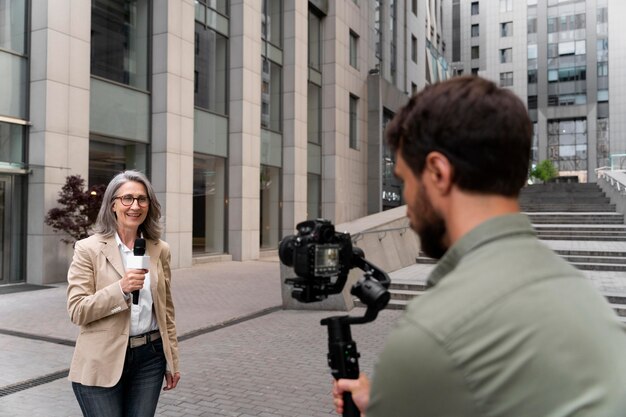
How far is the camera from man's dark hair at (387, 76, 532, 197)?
45.2 inches

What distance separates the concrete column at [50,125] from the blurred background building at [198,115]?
3 cm

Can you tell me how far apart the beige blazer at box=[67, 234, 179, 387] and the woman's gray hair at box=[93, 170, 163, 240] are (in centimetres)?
7

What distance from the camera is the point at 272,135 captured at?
2302 centimetres

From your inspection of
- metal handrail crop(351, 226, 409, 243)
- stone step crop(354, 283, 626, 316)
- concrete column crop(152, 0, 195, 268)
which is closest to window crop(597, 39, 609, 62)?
concrete column crop(152, 0, 195, 268)

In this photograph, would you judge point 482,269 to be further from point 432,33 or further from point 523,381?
point 432,33

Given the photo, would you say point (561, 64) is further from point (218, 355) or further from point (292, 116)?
point (218, 355)

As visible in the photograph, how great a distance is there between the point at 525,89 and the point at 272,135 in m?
63.1

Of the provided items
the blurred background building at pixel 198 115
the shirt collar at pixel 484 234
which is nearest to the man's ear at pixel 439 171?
the shirt collar at pixel 484 234

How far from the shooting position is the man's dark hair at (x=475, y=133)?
115 centimetres

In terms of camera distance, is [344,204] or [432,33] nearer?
[344,204]

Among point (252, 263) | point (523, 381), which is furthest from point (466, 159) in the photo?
point (252, 263)

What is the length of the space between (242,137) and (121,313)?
17.4 m

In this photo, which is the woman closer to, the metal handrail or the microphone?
the microphone

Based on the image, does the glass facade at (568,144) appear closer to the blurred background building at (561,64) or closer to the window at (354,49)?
the blurred background building at (561,64)
